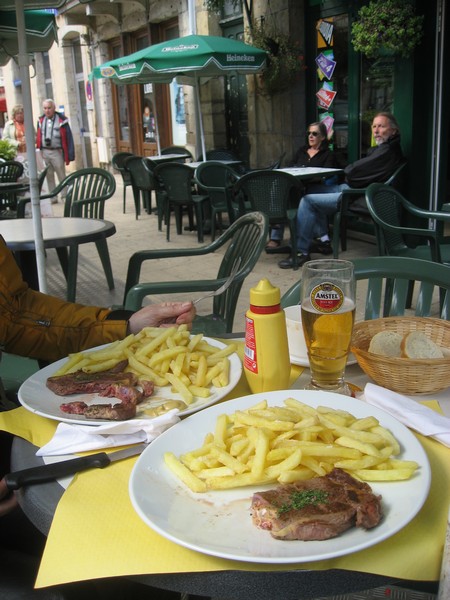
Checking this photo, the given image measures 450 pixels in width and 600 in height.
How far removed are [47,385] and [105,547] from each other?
608 mm

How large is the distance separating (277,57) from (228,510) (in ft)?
28.9

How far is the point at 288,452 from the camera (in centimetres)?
103

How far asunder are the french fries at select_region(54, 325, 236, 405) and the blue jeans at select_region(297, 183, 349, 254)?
5.65 m

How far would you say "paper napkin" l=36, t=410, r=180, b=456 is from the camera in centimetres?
120

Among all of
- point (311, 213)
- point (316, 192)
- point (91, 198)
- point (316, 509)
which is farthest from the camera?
point (316, 192)

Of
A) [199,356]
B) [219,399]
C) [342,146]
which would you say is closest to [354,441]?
[219,399]

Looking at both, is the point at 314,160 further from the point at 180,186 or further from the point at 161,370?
the point at 161,370

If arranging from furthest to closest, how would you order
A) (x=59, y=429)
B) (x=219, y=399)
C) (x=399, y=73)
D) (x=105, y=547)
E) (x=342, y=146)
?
1. (x=342, y=146)
2. (x=399, y=73)
3. (x=219, y=399)
4. (x=59, y=429)
5. (x=105, y=547)

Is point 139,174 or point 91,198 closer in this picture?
point 91,198

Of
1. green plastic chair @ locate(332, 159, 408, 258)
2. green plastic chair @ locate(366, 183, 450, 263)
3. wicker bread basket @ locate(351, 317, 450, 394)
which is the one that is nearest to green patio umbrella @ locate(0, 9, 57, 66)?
green plastic chair @ locate(366, 183, 450, 263)

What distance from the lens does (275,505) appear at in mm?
939

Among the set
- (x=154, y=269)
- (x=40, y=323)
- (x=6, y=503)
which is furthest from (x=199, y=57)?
(x=6, y=503)

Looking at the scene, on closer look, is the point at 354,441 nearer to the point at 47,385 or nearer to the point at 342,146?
the point at 47,385

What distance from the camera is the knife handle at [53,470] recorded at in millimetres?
1085
